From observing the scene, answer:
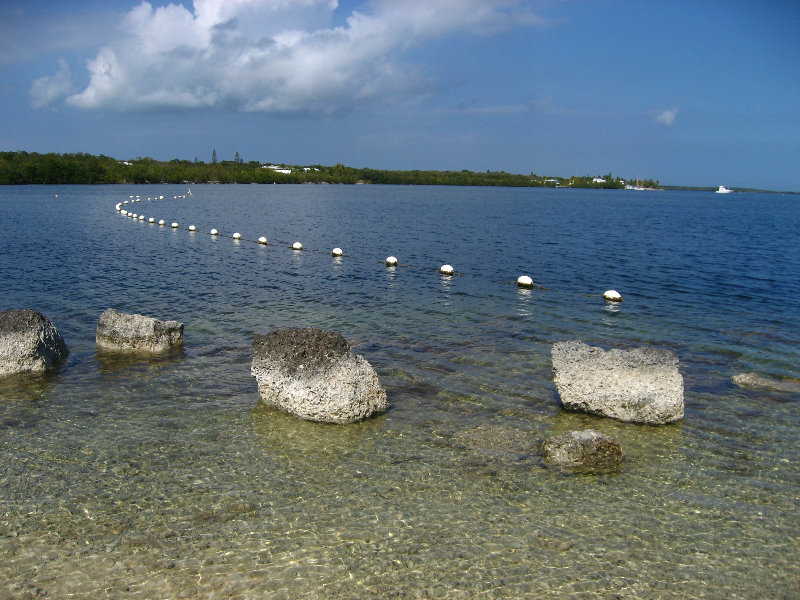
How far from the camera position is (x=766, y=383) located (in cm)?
1361

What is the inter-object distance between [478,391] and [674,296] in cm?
1611

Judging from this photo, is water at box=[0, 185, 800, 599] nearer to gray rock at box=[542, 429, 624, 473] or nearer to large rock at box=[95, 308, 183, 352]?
gray rock at box=[542, 429, 624, 473]

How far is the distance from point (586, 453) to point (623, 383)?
2.55m

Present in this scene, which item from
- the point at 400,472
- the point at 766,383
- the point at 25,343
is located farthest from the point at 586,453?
the point at 25,343

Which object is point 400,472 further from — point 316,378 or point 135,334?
point 135,334

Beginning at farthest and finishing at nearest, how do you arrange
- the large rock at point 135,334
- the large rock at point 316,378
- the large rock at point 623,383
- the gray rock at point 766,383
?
1. the large rock at point 135,334
2. the gray rock at point 766,383
3. the large rock at point 623,383
4. the large rock at point 316,378

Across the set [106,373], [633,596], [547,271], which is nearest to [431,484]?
[633,596]

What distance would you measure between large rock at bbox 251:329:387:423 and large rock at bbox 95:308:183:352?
465 centimetres

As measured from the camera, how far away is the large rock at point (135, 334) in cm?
1514

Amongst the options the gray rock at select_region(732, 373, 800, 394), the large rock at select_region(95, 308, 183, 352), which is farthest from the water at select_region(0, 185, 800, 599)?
the large rock at select_region(95, 308, 183, 352)

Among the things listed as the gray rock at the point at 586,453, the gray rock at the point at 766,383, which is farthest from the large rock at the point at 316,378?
the gray rock at the point at 766,383

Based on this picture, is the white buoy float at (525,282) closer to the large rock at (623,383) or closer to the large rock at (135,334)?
the large rock at (623,383)

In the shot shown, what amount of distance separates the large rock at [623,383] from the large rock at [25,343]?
11184 mm

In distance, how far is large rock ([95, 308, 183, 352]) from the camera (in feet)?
49.7
